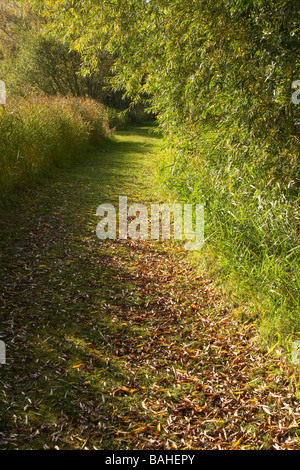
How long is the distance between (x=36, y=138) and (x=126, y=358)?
17.8ft

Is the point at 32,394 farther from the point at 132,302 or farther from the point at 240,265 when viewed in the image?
the point at 240,265

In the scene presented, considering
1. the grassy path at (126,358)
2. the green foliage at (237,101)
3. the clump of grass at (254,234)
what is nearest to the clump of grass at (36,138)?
the grassy path at (126,358)

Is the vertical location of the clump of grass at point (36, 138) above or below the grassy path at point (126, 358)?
above

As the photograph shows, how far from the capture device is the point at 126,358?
8.58ft

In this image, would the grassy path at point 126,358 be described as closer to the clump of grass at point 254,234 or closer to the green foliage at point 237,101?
the clump of grass at point 254,234

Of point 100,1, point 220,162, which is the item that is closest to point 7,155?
point 100,1

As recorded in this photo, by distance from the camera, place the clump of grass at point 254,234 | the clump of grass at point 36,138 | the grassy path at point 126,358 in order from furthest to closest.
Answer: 1. the clump of grass at point 36,138
2. the clump of grass at point 254,234
3. the grassy path at point 126,358

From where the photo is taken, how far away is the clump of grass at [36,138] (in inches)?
224

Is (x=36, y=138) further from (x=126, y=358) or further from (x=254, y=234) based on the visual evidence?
(x=126, y=358)

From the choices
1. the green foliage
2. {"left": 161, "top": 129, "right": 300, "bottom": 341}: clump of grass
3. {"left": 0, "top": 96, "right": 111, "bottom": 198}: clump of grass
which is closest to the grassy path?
{"left": 161, "top": 129, "right": 300, "bottom": 341}: clump of grass

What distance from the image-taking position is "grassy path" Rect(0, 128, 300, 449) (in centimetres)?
202

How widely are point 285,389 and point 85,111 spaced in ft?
34.5

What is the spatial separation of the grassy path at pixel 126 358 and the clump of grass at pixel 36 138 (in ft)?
5.63

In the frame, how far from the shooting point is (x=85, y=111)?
11109 mm
